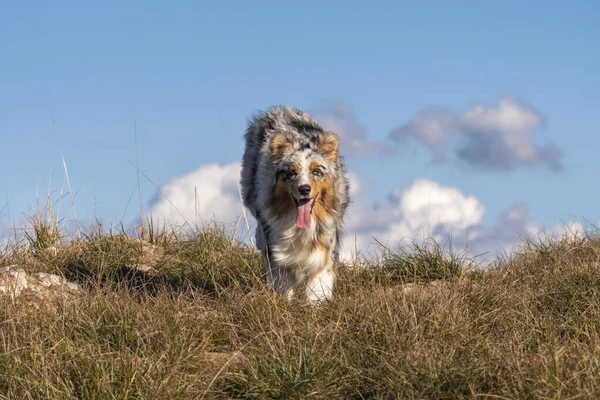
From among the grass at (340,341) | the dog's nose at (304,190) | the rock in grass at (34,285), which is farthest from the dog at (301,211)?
the rock in grass at (34,285)

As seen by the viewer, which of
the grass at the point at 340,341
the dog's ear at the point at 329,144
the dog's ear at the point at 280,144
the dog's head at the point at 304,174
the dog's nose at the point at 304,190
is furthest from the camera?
the dog's ear at the point at 329,144

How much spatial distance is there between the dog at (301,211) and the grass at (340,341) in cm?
35

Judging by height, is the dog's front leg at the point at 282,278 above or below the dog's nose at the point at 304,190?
below

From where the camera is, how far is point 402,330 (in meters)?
4.96

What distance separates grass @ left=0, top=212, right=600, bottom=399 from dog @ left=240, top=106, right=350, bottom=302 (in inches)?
13.9

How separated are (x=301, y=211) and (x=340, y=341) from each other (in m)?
1.91

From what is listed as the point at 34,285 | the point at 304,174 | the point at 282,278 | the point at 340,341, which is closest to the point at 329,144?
the point at 304,174

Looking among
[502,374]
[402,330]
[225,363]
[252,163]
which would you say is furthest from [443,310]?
[252,163]

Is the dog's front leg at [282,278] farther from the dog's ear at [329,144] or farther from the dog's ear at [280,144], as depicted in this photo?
the dog's ear at [329,144]

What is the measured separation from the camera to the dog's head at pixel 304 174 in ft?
21.8

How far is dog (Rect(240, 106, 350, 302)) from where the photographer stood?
670cm

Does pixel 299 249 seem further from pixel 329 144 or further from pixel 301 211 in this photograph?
pixel 329 144

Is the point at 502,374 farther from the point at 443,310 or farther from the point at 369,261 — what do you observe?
the point at 369,261

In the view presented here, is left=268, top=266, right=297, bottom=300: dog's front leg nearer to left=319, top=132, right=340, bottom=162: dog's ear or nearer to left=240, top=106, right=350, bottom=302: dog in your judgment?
left=240, top=106, right=350, bottom=302: dog
